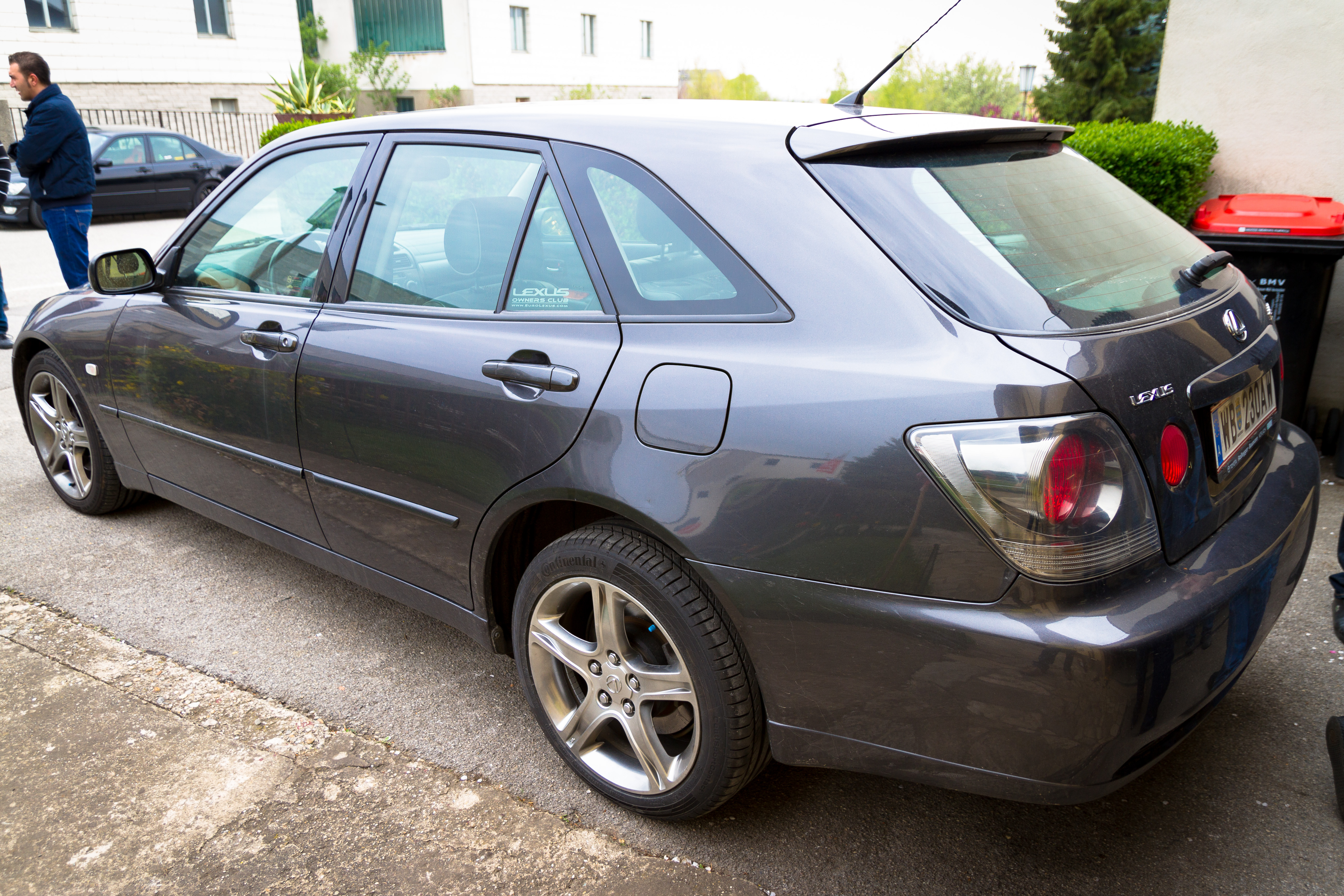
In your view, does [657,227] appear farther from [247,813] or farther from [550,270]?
[247,813]

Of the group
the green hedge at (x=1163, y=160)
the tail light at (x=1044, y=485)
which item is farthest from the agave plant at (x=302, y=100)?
the tail light at (x=1044, y=485)

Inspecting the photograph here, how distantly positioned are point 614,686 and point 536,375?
77cm

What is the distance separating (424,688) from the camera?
2893 millimetres

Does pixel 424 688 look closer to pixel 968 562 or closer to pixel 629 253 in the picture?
pixel 629 253

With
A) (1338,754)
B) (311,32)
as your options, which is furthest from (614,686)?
(311,32)

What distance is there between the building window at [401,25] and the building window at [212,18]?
7652 mm

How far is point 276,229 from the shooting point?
3.08 metres

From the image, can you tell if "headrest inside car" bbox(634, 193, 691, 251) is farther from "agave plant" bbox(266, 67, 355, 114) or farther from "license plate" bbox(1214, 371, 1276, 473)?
"agave plant" bbox(266, 67, 355, 114)

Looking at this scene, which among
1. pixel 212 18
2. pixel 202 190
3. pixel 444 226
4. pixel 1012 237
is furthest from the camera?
pixel 212 18

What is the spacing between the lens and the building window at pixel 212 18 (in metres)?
25.2

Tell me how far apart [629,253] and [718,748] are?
3.68ft

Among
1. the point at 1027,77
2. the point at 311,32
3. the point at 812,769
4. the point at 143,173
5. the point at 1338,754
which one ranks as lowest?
the point at 812,769

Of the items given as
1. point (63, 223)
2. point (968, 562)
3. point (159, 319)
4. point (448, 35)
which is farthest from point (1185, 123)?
point (448, 35)

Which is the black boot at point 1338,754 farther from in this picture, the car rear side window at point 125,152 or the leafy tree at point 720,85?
the leafy tree at point 720,85
